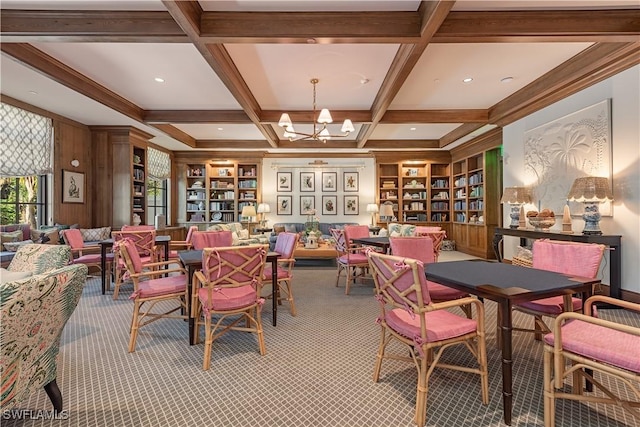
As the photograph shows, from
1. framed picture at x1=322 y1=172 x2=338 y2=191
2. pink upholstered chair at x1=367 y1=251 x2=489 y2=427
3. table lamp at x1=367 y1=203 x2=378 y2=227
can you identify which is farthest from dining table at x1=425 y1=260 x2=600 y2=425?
framed picture at x1=322 y1=172 x2=338 y2=191

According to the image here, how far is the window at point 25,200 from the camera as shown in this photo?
493cm

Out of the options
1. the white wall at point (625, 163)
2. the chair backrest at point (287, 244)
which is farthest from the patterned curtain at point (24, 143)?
the white wall at point (625, 163)

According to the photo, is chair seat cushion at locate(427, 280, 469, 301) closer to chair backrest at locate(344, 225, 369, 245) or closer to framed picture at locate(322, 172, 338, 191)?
chair backrest at locate(344, 225, 369, 245)

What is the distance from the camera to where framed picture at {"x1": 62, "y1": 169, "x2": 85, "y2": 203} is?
5660 millimetres

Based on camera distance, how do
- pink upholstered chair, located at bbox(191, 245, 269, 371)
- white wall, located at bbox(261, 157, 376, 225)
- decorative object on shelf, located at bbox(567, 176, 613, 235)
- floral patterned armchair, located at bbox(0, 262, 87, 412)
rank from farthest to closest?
white wall, located at bbox(261, 157, 376, 225) < decorative object on shelf, located at bbox(567, 176, 613, 235) < pink upholstered chair, located at bbox(191, 245, 269, 371) < floral patterned armchair, located at bbox(0, 262, 87, 412)

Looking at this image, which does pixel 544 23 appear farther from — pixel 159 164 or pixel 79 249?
pixel 159 164

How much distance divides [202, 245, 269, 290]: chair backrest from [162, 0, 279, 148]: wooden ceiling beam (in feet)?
6.48

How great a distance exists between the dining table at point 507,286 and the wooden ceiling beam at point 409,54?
207 centimetres

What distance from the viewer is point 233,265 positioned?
8.09 feet

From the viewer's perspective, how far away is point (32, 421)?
176 cm

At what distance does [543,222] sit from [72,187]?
802 centimetres

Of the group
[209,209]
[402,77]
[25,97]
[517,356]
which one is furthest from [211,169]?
[517,356]

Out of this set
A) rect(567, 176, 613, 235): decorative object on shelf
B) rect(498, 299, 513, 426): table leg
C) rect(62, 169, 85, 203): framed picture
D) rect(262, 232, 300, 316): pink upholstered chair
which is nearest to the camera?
rect(498, 299, 513, 426): table leg

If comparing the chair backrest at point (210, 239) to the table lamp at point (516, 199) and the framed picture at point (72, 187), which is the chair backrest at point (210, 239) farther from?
the table lamp at point (516, 199)
